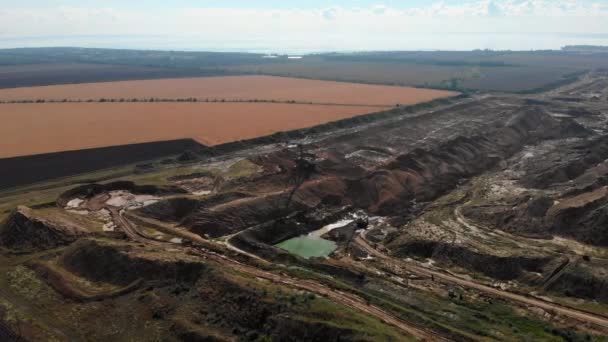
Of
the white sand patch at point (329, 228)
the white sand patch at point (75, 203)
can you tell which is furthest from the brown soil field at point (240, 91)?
the white sand patch at point (75, 203)

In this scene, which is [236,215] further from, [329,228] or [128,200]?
[128,200]

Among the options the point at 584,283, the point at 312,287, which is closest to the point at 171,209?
the point at 312,287

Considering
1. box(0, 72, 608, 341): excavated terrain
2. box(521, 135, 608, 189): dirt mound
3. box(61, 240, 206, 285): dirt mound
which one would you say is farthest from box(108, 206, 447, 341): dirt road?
box(521, 135, 608, 189): dirt mound

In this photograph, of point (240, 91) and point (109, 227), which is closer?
point (109, 227)

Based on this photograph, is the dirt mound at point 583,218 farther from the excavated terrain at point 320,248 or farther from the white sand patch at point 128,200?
the white sand patch at point 128,200

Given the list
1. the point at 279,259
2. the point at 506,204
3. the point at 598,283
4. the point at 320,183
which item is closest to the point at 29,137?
the point at 320,183

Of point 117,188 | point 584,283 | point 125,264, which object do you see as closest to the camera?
point 584,283

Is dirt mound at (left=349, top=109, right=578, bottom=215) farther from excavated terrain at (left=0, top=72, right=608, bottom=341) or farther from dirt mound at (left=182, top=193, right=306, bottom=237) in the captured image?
dirt mound at (left=182, top=193, right=306, bottom=237)
